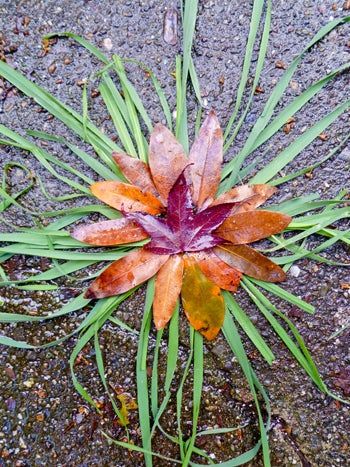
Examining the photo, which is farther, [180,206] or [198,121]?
[198,121]

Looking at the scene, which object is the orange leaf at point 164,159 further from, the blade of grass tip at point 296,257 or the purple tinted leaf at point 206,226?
the blade of grass tip at point 296,257

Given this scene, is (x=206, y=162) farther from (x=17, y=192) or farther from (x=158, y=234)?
(x=17, y=192)

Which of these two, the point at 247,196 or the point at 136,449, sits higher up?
the point at 247,196

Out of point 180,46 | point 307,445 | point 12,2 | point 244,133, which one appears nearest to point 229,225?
point 244,133

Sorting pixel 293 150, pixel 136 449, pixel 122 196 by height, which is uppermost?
pixel 293 150

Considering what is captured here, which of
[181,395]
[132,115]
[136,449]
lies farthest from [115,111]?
[136,449]

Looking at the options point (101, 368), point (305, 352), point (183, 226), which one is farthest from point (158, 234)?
point (305, 352)

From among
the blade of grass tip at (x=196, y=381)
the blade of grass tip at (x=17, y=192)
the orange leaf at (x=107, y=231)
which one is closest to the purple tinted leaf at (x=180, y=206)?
the orange leaf at (x=107, y=231)
